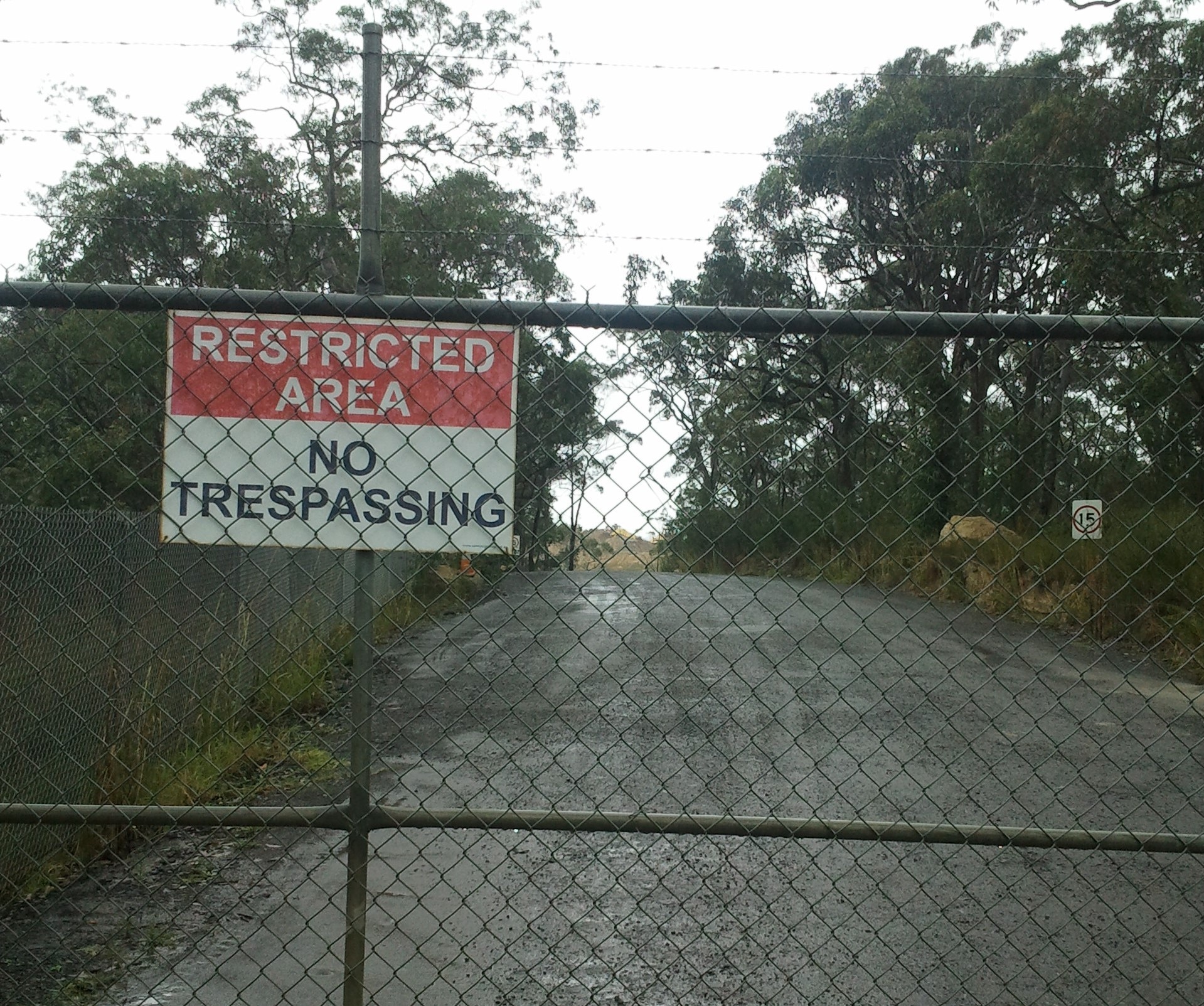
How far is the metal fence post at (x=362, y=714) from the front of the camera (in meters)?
2.68

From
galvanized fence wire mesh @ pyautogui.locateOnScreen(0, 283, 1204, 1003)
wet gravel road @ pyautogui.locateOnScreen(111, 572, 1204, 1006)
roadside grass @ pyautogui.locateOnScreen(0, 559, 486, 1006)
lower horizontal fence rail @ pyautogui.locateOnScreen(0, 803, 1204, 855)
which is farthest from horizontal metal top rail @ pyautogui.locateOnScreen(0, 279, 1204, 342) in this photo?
lower horizontal fence rail @ pyautogui.locateOnScreen(0, 803, 1204, 855)

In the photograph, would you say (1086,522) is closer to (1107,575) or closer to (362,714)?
(362,714)

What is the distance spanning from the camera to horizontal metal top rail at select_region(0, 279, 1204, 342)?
2650mm

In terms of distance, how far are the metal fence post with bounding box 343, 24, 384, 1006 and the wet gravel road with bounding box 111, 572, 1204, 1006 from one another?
34 cm

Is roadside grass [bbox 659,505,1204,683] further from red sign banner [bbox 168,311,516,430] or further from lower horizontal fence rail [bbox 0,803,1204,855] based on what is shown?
red sign banner [bbox 168,311,516,430]

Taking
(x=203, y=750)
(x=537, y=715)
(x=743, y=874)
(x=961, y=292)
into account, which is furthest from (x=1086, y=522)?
(x=961, y=292)

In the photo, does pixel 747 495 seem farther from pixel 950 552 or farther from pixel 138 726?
pixel 950 552

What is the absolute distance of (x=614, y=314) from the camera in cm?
272

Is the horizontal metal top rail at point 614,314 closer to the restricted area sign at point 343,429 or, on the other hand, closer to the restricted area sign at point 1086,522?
the restricted area sign at point 343,429

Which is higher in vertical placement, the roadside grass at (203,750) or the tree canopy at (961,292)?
the tree canopy at (961,292)

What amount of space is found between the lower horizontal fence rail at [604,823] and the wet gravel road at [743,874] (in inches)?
11.3

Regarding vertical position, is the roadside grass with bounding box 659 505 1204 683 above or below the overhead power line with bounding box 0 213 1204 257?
below

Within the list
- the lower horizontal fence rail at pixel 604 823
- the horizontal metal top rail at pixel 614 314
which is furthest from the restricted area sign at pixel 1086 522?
the lower horizontal fence rail at pixel 604 823

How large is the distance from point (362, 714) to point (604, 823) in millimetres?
640
